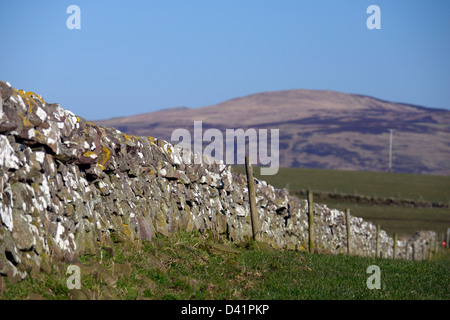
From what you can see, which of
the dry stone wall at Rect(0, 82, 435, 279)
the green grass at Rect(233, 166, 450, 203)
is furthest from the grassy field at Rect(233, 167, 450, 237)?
the dry stone wall at Rect(0, 82, 435, 279)

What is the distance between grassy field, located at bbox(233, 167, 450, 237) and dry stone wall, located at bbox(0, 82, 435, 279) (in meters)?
38.9

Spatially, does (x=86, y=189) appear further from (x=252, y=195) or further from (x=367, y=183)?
(x=367, y=183)

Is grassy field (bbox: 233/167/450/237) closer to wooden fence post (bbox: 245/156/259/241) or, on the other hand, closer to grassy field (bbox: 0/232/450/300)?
wooden fence post (bbox: 245/156/259/241)

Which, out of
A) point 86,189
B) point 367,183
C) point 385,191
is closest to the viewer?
point 86,189

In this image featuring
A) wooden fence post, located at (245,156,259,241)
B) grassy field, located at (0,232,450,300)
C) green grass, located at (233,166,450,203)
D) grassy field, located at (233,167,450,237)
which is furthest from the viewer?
green grass, located at (233,166,450,203)

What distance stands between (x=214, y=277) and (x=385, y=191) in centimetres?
7498

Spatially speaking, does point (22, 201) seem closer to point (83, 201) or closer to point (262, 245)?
point (83, 201)

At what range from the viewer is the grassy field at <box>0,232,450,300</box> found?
9805 millimetres

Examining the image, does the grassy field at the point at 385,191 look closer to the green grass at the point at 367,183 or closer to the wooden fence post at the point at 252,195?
the green grass at the point at 367,183

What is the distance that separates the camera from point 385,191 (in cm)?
8469

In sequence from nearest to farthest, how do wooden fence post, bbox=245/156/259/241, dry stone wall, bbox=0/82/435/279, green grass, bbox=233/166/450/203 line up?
dry stone wall, bbox=0/82/435/279 → wooden fence post, bbox=245/156/259/241 → green grass, bbox=233/166/450/203

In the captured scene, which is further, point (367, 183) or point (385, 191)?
point (367, 183)

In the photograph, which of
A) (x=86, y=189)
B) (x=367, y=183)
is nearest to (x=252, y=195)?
(x=86, y=189)

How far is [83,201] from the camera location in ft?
38.2
